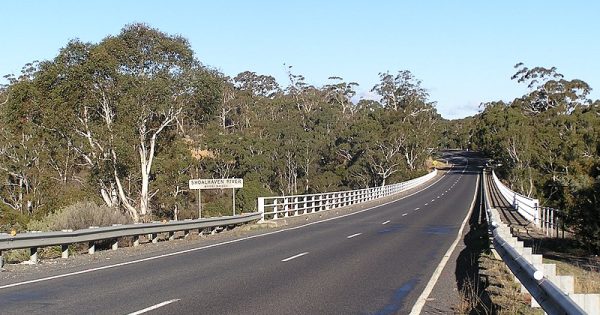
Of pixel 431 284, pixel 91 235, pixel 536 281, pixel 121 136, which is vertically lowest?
pixel 431 284

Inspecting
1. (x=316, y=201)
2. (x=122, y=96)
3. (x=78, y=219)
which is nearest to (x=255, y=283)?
(x=78, y=219)

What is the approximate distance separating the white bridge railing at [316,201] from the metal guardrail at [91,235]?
6.96 metres

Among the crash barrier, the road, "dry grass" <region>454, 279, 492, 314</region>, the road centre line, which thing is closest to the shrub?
the road

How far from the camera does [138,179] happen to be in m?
46.5

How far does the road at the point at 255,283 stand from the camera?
9906mm

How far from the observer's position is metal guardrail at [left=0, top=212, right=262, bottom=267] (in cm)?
1524

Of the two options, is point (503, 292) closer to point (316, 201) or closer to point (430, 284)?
point (430, 284)

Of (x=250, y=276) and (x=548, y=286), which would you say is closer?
(x=548, y=286)

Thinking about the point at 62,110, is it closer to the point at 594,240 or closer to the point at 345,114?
the point at 594,240

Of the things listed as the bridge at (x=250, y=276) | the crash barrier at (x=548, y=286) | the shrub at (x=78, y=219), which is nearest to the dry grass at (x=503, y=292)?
the crash barrier at (x=548, y=286)

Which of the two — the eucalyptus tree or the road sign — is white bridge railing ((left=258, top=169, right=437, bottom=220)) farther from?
the eucalyptus tree

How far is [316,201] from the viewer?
44781mm

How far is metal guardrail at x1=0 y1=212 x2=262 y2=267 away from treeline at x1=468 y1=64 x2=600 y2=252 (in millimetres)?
19081

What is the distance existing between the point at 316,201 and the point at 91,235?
1099 inches
